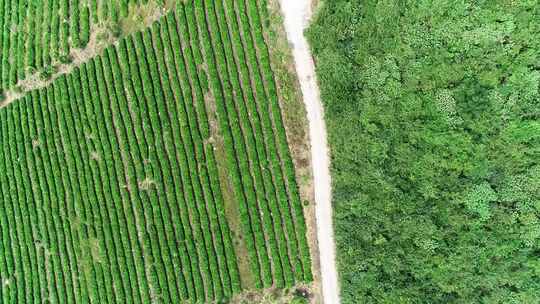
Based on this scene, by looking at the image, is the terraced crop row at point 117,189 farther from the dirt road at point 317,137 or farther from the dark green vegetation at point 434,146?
the dark green vegetation at point 434,146

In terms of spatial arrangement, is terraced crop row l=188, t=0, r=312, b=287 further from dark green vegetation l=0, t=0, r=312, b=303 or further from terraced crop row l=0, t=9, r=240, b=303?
terraced crop row l=0, t=9, r=240, b=303

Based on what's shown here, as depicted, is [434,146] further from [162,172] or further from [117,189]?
[117,189]

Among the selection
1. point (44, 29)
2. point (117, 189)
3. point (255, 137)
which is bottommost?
point (117, 189)

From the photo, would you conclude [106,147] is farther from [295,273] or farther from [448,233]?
[448,233]

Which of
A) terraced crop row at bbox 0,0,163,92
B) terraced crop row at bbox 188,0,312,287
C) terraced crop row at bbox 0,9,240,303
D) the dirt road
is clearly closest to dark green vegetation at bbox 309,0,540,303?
the dirt road

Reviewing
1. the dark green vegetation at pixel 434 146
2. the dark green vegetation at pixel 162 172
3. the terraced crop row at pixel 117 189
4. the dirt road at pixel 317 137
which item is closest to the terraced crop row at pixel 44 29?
the dark green vegetation at pixel 162 172

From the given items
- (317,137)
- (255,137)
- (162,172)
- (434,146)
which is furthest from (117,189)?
(434,146)

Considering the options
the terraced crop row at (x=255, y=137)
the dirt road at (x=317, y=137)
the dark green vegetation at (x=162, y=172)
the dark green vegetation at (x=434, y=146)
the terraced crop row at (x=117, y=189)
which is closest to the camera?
the dark green vegetation at (x=434, y=146)
